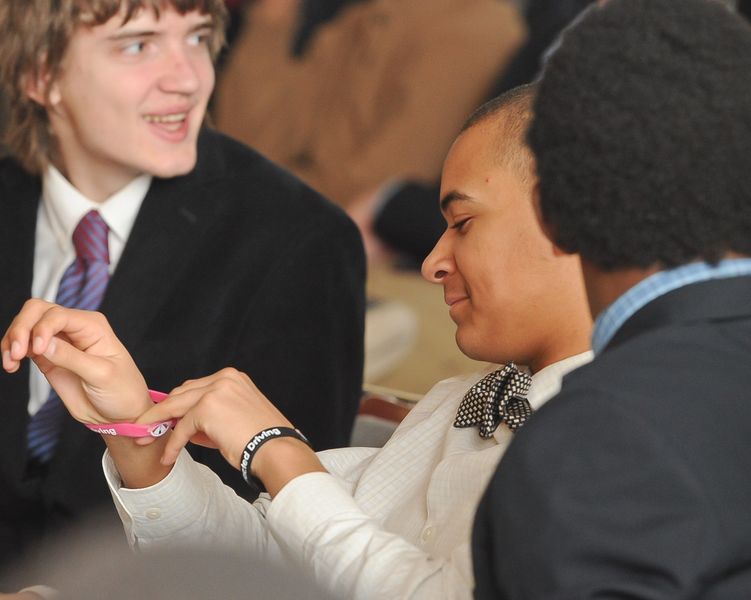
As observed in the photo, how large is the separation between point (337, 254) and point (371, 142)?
180cm

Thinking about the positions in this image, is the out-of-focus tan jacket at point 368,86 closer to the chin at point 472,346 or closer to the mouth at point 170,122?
the mouth at point 170,122

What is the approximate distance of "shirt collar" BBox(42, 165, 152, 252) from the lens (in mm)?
1601

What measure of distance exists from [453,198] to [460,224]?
24 millimetres

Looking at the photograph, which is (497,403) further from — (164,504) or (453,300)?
(164,504)

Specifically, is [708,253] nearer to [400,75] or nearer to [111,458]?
[111,458]

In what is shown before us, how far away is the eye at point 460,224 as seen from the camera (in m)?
1.03

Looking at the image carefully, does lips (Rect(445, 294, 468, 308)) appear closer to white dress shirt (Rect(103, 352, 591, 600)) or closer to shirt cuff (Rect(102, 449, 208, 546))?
white dress shirt (Rect(103, 352, 591, 600))

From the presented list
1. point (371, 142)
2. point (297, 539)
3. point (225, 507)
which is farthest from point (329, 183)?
point (297, 539)

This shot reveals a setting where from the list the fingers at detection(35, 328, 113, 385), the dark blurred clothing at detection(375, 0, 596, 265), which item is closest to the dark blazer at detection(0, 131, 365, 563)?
the fingers at detection(35, 328, 113, 385)

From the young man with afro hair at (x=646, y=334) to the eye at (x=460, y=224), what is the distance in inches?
12.6

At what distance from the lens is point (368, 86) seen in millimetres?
3391

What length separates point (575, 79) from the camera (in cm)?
68

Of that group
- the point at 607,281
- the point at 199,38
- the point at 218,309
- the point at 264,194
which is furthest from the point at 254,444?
the point at 199,38

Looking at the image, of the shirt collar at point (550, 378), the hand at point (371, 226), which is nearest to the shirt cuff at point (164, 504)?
the shirt collar at point (550, 378)
